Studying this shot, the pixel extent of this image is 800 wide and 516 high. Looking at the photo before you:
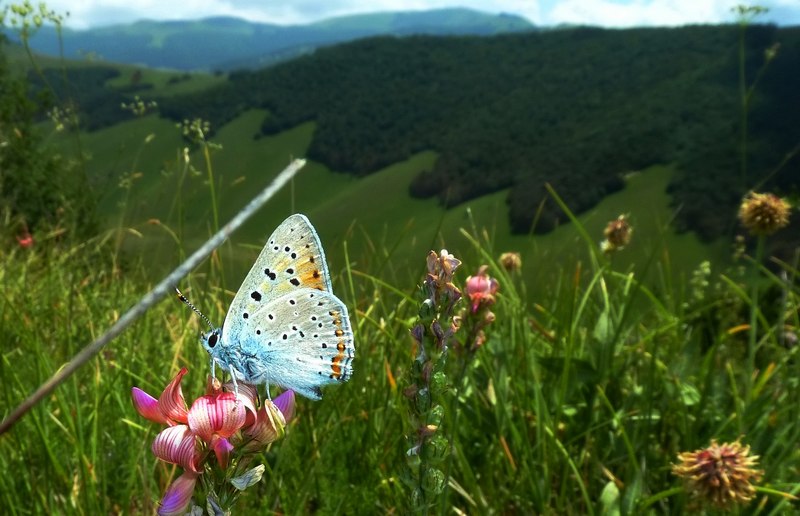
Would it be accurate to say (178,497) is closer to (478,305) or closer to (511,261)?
(478,305)

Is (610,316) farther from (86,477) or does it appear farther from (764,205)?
(86,477)

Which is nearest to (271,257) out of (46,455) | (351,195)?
(46,455)

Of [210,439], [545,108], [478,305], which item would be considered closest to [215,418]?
[210,439]

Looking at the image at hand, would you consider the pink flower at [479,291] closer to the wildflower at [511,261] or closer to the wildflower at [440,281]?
the wildflower at [440,281]

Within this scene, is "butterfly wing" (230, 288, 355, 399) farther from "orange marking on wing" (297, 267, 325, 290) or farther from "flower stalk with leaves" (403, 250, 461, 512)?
"flower stalk with leaves" (403, 250, 461, 512)

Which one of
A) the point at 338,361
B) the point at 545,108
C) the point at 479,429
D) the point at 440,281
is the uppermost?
the point at 440,281

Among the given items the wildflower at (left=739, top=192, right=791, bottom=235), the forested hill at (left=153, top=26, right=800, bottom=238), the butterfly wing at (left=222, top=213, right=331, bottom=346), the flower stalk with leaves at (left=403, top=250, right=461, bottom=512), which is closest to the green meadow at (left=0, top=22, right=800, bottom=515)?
the flower stalk with leaves at (left=403, top=250, right=461, bottom=512)
